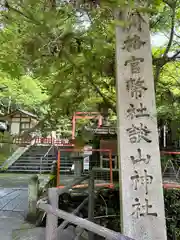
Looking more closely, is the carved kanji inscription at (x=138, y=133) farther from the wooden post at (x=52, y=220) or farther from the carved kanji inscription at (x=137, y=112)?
the wooden post at (x=52, y=220)

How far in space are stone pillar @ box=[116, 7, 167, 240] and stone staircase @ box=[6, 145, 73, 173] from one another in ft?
31.5

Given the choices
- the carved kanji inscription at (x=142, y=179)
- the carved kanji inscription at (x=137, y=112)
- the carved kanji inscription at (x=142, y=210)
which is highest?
the carved kanji inscription at (x=137, y=112)

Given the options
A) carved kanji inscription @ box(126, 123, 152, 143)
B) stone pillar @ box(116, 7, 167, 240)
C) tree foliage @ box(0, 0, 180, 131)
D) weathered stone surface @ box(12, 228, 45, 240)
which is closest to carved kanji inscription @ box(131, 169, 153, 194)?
stone pillar @ box(116, 7, 167, 240)

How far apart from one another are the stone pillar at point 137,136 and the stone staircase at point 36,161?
31.5 ft

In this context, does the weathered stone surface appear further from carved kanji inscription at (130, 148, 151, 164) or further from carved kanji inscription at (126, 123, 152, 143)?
carved kanji inscription at (126, 123, 152, 143)

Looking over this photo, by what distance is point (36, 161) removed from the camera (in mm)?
14172

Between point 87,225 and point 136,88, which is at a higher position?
point 136,88

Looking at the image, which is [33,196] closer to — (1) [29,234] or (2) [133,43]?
(1) [29,234]

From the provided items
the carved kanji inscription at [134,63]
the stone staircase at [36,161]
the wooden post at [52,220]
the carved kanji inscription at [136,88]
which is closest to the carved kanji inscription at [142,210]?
the wooden post at [52,220]

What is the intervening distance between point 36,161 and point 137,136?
12808 millimetres

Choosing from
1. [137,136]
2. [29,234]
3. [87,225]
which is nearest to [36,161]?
[29,234]

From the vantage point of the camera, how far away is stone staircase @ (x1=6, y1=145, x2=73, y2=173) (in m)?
12.6

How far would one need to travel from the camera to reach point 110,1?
166 centimetres

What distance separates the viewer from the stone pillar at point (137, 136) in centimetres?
206
